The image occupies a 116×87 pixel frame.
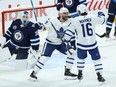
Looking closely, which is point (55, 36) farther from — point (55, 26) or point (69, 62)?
point (69, 62)

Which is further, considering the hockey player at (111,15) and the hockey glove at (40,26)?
the hockey player at (111,15)

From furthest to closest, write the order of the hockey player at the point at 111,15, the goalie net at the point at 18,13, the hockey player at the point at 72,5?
the hockey player at the point at 111,15 → the goalie net at the point at 18,13 → the hockey player at the point at 72,5

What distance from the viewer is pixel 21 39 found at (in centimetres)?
831

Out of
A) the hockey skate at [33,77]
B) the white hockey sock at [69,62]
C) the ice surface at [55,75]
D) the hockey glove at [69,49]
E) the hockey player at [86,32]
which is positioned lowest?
the ice surface at [55,75]

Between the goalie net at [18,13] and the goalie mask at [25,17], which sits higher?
the goalie mask at [25,17]

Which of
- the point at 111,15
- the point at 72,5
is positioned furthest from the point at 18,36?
the point at 111,15

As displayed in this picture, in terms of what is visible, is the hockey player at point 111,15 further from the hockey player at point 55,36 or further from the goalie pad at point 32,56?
the hockey player at point 55,36

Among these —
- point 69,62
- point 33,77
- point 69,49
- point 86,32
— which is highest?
point 86,32

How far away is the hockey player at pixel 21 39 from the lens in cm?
812

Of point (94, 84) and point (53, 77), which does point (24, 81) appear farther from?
point (94, 84)

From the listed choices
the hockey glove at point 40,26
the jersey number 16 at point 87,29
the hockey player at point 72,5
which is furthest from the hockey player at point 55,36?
the hockey player at point 72,5

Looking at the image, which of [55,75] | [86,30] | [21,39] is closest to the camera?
[86,30]

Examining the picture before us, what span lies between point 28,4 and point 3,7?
0.62 meters

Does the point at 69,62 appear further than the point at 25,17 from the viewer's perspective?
No
